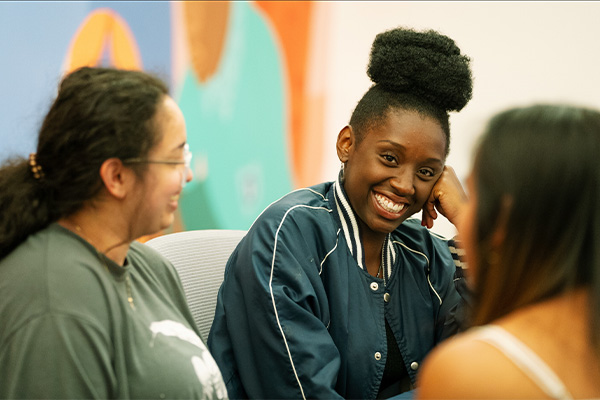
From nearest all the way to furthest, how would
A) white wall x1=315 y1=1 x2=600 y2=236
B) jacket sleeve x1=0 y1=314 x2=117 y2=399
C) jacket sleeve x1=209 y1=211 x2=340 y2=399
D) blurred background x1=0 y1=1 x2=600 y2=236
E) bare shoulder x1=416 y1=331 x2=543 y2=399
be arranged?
bare shoulder x1=416 y1=331 x2=543 y2=399 < jacket sleeve x1=0 y1=314 x2=117 y2=399 < jacket sleeve x1=209 y1=211 x2=340 y2=399 < blurred background x1=0 y1=1 x2=600 y2=236 < white wall x1=315 y1=1 x2=600 y2=236

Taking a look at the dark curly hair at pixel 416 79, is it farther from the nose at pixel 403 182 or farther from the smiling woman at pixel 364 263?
the nose at pixel 403 182

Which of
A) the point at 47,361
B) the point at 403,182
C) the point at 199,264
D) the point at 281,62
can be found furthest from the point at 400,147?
the point at 281,62

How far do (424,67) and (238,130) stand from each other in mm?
1240

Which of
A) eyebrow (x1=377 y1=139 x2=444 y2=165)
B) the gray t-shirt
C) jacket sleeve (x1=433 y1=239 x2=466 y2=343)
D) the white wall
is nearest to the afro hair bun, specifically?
eyebrow (x1=377 y1=139 x2=444 y2=165)

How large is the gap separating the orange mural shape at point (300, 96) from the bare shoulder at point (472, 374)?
224cm

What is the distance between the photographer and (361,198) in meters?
1.67

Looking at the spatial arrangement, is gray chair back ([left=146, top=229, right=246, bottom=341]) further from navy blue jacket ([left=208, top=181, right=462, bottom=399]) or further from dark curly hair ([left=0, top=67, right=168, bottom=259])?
dark curly hair ([left=0, top=67, right=168, bottom=259])

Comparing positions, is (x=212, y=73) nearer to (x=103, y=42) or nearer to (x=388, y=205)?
(x=103, y=42)

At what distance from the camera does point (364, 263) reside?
166cm

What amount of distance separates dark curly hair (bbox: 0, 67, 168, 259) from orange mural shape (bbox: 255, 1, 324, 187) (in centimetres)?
186

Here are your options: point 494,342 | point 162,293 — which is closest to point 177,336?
point 162,293

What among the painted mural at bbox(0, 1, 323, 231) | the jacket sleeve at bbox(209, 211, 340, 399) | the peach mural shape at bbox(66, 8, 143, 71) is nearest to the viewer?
the jacket sleeve at bbox(209, 211, 340, 399)

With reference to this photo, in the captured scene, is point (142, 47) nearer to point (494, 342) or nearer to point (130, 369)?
point (130, 369)

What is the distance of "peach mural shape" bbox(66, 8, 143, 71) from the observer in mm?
2162
